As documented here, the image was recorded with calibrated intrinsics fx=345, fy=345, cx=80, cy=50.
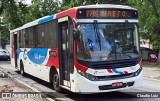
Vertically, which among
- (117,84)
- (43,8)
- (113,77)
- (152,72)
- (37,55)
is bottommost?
(152,72)

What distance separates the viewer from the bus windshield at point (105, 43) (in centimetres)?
1039

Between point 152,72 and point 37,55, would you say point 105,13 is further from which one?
point 152,72

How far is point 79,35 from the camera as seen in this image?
10422 mm

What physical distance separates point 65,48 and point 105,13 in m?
1.98

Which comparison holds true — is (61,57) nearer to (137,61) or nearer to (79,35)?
(79,35)

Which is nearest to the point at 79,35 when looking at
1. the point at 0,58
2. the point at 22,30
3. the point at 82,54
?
the point at 82,54

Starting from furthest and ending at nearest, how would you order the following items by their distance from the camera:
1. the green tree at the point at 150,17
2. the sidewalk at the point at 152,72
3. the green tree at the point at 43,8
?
the green tree at the point at 43,8 → the green tree at the point at 150,17 → the sidewalk at the point at 152,72

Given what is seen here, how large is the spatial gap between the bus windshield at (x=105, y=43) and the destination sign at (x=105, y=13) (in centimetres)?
27

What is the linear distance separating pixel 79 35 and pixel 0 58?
3456 centimetres

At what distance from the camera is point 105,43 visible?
1055 cm

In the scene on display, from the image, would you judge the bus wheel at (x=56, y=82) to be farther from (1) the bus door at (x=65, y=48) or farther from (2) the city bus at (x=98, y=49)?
(1) the bus door at (x=65, y=48)

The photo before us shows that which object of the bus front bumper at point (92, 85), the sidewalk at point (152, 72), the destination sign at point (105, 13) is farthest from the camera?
the sidewalk at point (152, 72)

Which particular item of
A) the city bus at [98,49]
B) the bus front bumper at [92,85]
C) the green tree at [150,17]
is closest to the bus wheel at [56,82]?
the city bus at [98,49]

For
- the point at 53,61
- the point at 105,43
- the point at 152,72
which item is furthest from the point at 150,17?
the point at 105,43
